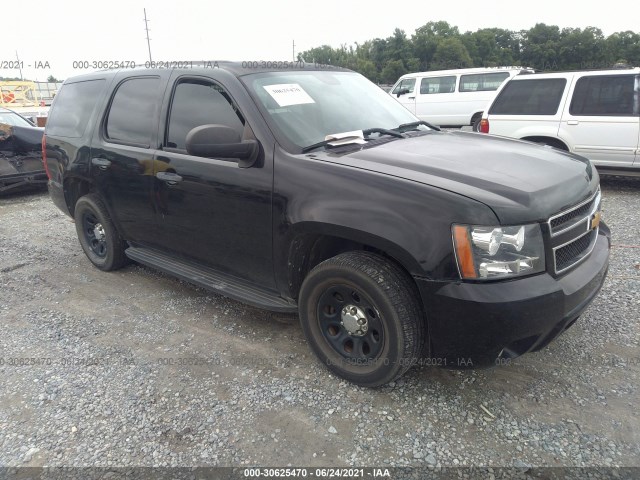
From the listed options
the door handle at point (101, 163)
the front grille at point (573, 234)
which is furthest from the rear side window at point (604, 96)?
the door handle at point (101, 163)

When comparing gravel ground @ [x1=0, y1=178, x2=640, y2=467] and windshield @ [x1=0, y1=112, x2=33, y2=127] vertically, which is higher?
windshield @ [x1=0, y1=112, x2=33, y2=127]

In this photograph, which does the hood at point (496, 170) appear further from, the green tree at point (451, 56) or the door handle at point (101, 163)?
the green tree at point (451, 56)

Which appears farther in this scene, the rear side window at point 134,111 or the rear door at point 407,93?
the rear door at point 407,93

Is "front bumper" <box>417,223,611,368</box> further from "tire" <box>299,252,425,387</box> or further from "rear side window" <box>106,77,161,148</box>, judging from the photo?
"rear side window" <box>106,77,161,148</box>

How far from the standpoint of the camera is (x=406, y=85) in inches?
584

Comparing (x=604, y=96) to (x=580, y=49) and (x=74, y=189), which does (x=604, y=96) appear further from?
(x=580, y=49)

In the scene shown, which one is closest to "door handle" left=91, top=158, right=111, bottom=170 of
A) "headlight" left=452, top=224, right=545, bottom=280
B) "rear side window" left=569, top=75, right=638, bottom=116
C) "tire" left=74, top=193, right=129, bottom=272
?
"tire" left=74, top=193, right=129, bottom=272

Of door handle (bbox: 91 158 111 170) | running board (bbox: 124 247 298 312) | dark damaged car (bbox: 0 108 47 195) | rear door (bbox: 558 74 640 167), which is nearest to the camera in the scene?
running board (bbox: 124 247 298 312)

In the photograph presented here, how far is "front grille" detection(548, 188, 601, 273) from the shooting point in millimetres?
2355

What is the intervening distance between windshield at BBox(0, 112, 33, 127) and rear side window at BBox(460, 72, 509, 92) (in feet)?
36.4

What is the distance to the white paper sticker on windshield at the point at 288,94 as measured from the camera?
10.0 ft

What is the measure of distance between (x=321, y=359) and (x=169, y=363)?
102 cm

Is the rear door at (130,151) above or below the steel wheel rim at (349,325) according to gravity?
above

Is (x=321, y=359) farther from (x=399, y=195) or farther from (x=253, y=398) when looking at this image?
(x=399, y=195)
